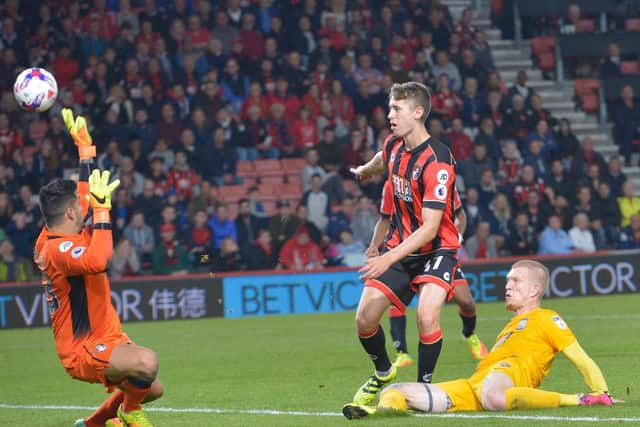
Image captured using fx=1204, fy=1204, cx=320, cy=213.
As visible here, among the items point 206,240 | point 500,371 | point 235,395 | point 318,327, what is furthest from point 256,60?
point 500,371

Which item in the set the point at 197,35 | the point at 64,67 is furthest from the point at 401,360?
the point at 197,35

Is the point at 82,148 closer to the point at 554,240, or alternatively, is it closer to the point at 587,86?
the point at 554,240

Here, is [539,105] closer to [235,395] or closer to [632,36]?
[632,36]

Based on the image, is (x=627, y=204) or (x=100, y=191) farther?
(x=627, y=204)

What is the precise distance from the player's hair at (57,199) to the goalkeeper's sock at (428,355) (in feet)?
8.29

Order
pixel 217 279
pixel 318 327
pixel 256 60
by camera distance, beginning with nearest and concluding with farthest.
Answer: pixel 318 327 < pixel 217 279 < pixel 256 60

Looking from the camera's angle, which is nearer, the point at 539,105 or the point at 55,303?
the point at 55,303

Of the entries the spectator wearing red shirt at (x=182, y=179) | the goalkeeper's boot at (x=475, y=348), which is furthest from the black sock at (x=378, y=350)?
the spectator wearing red shirt at (x=182, y=179)

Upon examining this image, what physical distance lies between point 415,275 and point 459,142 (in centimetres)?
1361

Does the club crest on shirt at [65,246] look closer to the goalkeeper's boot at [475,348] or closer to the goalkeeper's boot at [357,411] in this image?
the goalkeeper's boot at [357,411]

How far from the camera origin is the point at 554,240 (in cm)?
2005

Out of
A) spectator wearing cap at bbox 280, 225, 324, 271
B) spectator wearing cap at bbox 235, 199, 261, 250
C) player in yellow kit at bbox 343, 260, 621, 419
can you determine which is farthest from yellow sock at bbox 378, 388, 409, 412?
spectator wearing cap at bbox 235, 199, 261, 250

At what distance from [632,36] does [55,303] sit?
2029cm

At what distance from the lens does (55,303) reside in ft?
23.0
